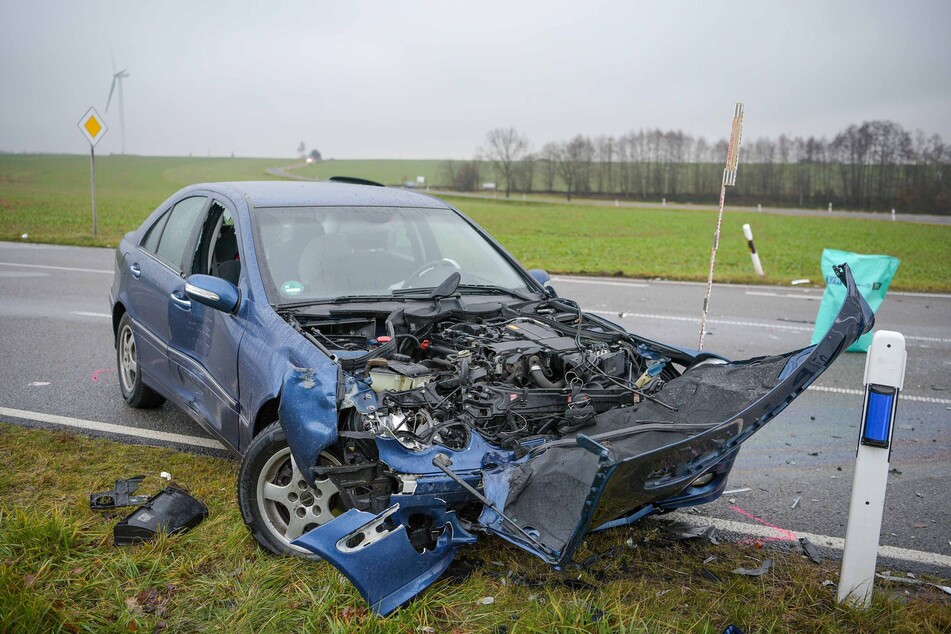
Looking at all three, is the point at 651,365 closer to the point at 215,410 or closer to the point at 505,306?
the point at 505,306

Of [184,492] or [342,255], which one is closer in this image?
[184,492]

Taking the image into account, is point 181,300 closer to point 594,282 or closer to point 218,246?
point 218,246

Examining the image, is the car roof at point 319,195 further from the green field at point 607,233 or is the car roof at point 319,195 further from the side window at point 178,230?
the green field at point 607,233

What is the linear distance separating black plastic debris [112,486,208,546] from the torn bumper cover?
1117mm

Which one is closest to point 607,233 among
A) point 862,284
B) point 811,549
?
point 862,284

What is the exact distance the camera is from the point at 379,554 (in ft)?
8.87

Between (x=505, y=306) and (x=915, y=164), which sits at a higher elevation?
(x=915, y=164)

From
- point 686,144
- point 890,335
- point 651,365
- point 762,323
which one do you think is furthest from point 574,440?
point 686,144

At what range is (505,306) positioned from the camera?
431cm

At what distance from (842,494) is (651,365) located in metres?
1.61

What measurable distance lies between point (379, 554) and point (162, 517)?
54.6 inches

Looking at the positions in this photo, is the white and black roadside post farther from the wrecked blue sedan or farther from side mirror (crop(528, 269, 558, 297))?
side mirror (crop(528, 269, 558, 297))

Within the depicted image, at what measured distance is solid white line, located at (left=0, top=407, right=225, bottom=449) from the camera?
187 inches

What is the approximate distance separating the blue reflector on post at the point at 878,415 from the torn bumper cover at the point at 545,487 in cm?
28
